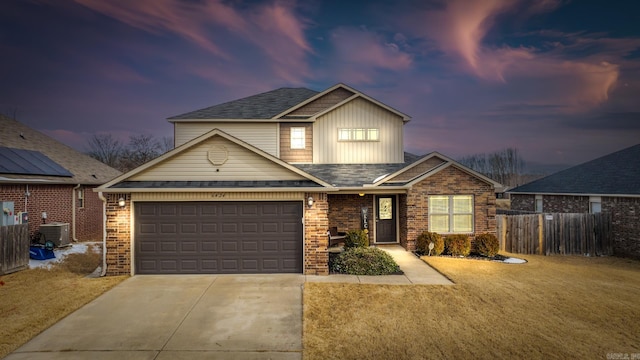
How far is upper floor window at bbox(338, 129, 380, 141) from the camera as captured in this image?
54.3 ft

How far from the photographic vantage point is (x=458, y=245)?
12.8m

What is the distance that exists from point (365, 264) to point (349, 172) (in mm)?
5838

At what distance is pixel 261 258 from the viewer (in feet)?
33.7

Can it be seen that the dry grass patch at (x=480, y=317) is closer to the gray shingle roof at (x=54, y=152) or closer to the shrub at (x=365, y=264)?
the shrub at (x=365, y=264)

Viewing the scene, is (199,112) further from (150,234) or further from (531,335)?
(531,335)

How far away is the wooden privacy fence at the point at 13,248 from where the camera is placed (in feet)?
33.9

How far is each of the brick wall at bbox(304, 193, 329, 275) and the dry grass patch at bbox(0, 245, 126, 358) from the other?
19.7ft

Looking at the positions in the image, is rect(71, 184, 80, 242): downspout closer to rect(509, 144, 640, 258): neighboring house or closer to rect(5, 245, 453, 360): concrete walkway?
rect(5, 245, 453, 360): concrete walkway

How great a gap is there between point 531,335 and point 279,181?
25.4ft

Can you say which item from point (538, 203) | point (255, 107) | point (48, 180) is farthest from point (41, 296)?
point (538, 203)

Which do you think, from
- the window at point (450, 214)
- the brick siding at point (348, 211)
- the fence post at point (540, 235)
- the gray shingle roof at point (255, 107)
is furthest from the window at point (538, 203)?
the gray shingle roof at point (255, 107)

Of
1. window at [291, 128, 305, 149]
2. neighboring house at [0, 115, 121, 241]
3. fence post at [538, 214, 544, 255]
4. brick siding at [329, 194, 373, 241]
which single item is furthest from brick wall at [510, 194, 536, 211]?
neighboring house at [0, 115, 121, 241]

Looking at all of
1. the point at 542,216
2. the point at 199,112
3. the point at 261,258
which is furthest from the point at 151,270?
the point at 542,216

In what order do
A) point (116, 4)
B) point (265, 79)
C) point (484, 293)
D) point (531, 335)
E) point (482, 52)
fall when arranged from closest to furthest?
point (531, 335) < point (484, 293) < point (116, 4) < point (482, 52) < point (265, 79)
